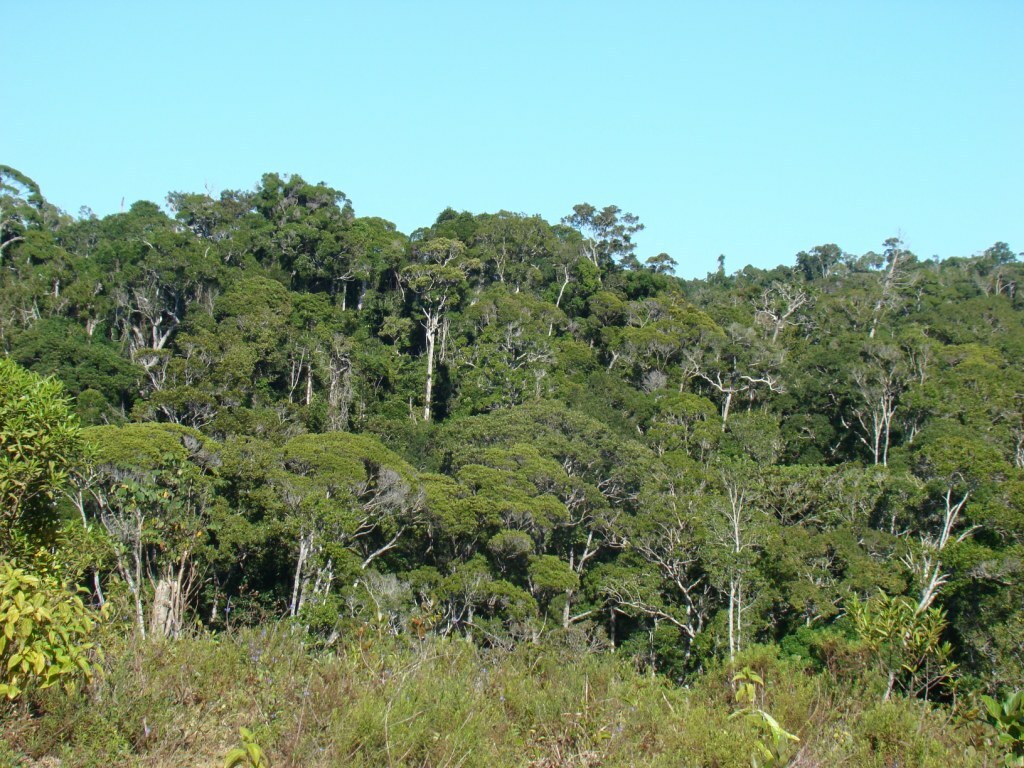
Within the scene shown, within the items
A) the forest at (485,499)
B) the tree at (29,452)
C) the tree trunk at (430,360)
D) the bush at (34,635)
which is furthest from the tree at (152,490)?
the tree trunk at (430,360)

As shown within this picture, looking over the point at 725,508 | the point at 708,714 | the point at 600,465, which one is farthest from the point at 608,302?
the point at 708,714

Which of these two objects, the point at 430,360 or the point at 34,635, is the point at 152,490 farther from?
the point at 430,360

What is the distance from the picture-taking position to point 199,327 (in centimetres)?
2923

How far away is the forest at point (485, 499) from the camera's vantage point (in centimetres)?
442

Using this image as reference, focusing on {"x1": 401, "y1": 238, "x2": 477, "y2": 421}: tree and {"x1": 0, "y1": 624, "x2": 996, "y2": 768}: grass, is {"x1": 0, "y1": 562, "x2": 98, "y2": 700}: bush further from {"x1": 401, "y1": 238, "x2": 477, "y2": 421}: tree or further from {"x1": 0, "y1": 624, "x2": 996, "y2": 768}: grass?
{"x1": 401, "y1": 238, "x2": 477, "y2": 421}: tree

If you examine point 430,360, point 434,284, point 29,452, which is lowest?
point 29,452

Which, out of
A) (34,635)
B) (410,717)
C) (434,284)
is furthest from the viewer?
(434,284)

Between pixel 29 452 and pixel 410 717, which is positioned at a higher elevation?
pixel 29 452

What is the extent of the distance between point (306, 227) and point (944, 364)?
24.9 m

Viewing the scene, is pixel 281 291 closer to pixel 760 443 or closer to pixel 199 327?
pixel 199 327

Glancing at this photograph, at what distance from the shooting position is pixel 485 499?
18.8 meters

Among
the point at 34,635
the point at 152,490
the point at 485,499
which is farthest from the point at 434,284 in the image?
the point at 34,635

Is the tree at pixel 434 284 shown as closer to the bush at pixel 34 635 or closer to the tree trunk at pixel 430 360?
the tree trunk at pixel 430 360

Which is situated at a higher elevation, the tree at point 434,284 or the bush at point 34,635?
the tree at point 434,284
